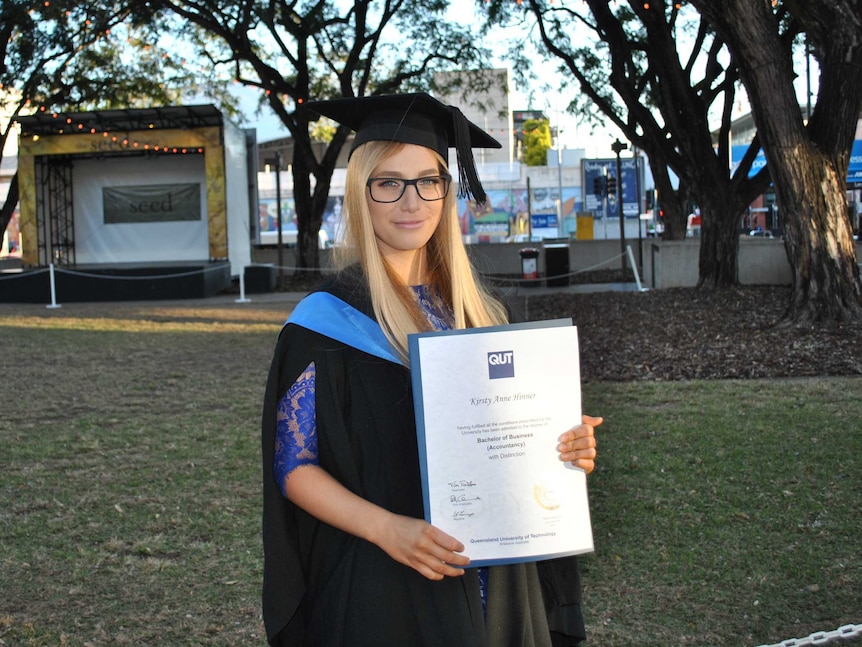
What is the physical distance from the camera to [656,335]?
11891mm

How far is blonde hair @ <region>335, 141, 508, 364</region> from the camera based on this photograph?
2.09 meters

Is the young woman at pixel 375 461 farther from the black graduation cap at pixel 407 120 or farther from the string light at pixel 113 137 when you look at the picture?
the string light at pixel 113 137

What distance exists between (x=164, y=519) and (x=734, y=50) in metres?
8.65

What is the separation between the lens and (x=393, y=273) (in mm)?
2219

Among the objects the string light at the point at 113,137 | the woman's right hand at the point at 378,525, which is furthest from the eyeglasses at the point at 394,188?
the string light at the point at 113,137

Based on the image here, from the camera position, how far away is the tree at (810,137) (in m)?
10.9

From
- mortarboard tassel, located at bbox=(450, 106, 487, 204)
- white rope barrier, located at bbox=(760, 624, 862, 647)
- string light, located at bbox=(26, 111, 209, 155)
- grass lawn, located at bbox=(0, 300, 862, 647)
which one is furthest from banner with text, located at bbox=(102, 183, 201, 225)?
mortarboard tassel, located at bbox=(450, 106, 487, 204)

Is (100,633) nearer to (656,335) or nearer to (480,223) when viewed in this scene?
(656,335)

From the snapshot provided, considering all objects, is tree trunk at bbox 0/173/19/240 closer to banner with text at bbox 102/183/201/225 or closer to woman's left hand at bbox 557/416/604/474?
banner with text at bbox 102/183/201/225

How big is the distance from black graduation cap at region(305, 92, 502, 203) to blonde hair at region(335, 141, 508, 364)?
28 millimetres

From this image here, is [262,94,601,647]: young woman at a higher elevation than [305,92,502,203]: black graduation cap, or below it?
below

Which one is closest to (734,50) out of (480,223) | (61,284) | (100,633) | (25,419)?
(25,419)

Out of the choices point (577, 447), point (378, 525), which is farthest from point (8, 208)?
point (577, 447)

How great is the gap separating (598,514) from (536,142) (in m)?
83.2
